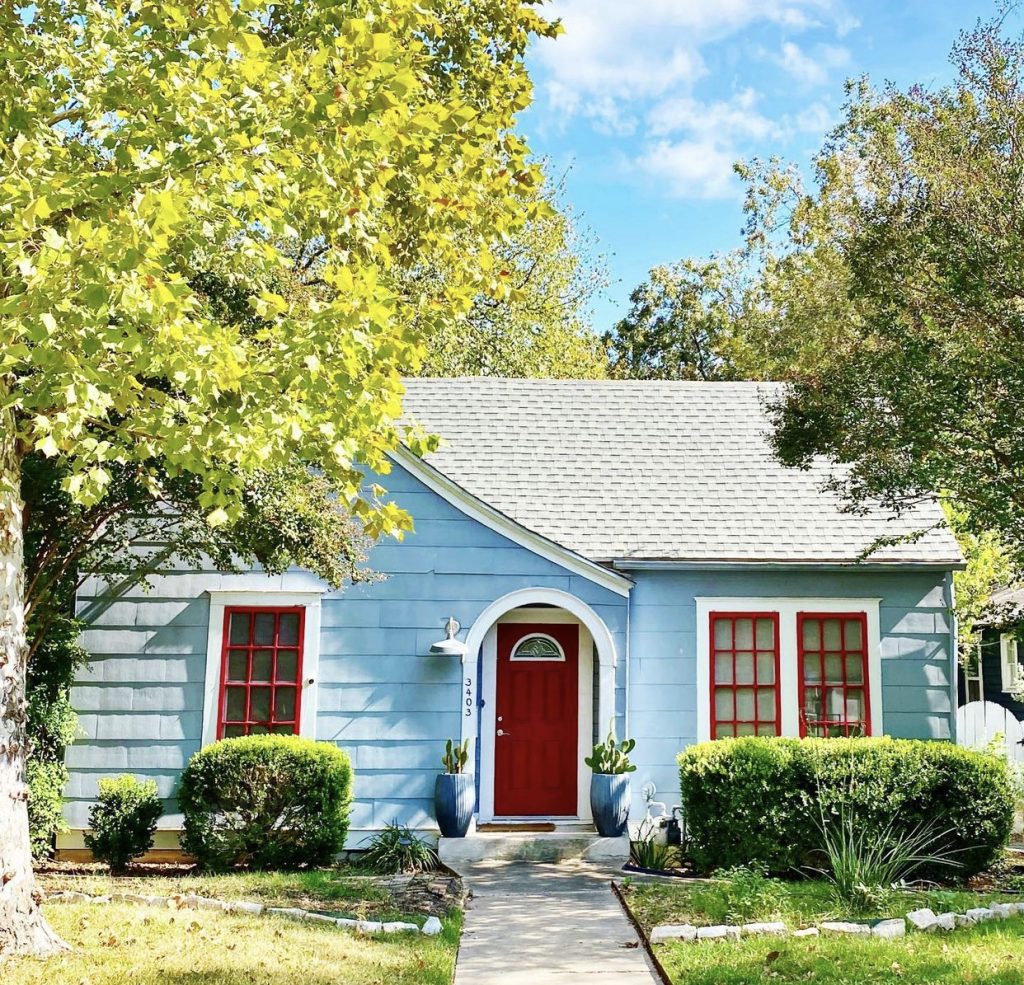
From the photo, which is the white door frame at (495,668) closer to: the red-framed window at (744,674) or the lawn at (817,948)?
the red-framed window at (744,674)

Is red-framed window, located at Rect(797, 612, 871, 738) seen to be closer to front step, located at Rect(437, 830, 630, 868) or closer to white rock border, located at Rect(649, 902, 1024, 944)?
front step, located at Rect(437, 830, 630, 868)

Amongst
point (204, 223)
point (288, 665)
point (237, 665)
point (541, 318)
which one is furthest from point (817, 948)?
point (541, 318)

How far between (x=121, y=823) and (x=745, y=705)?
6.71 metres

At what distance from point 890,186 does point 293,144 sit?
6064mm

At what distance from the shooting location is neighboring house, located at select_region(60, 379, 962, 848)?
11.0m

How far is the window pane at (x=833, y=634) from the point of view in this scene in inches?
460

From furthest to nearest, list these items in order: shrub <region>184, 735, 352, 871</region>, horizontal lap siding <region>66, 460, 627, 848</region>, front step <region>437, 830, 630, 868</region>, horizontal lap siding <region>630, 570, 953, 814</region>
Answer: horizontal lap siding <region>630, 570, 953, 814</region>, horizontal lap siding <region>66, 460, 627, 848</region>, front step <region>437, 830, 630, 868</region>, shrub <region>184, 735, 352, 871</region>

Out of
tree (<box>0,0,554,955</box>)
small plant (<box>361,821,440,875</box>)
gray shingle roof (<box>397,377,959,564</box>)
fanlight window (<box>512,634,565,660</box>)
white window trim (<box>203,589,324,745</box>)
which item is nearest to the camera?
tree (<box>0,0,554,955</box>)

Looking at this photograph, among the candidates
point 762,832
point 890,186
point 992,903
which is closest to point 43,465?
point 762,832

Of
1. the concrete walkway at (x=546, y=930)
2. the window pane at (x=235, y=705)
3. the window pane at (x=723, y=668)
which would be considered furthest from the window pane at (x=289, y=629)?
the window pane at (x=723, y=668)

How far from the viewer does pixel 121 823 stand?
32.5ft

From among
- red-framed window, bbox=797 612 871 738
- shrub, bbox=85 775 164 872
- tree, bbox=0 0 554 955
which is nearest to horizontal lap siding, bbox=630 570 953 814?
red-framed window, bbox=797 612 871 738

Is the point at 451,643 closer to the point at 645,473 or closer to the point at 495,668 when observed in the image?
the point at 495,668

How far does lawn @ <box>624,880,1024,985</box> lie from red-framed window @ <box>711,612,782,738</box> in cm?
298
